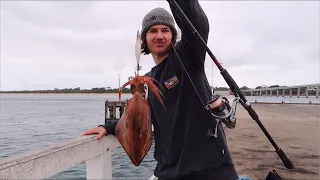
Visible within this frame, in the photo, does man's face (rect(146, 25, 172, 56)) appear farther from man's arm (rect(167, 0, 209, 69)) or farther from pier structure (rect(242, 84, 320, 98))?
pier structure (rect(242, 84, 320, 98))

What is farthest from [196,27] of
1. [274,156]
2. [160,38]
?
[274,156]

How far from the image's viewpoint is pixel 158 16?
9.15 ft

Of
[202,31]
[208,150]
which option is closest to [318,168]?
[208,150]

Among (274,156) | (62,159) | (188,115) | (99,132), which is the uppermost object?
(188,115)

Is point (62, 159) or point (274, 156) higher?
point (62, 159)

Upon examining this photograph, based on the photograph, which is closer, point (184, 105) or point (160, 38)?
point (184, 105)

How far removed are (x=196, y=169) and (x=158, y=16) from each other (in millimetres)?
1482

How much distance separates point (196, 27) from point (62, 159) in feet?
5.70

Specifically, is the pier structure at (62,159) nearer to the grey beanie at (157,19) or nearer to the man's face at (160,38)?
the man's face at (160,38)

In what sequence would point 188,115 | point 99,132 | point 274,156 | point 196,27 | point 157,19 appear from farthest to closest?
point 274,156 < point 99,132 < point 157,19 < point 188,115 < point 196,27

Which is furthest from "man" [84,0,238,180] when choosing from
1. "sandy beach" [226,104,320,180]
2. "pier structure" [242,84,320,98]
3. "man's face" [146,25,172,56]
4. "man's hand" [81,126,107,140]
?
"pier structure" [242,84,320,98]

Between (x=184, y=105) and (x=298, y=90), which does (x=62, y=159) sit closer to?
(x=184, y=105)

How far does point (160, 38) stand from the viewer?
2777 millimetres

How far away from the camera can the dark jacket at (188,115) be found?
2473mm
